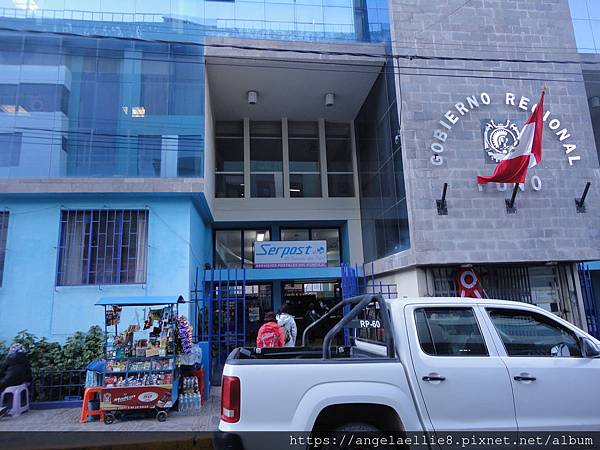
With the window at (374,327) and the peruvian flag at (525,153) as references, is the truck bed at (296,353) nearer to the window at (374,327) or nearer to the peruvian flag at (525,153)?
the window at (374,327)

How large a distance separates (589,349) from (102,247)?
9.81 meters

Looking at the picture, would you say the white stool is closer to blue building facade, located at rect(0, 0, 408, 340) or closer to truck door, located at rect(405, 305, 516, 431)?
blue building facade, located at rect(0, 0, 408, 340)

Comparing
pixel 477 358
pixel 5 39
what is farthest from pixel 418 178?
pixel 5 39

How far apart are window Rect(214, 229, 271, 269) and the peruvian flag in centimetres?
878

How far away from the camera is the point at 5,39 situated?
10375mm

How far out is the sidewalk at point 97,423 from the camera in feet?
20.7

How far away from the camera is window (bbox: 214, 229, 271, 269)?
1497 centimetres

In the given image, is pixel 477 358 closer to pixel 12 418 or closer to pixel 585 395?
pixel 585 395

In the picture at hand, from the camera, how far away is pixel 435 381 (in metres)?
3.57

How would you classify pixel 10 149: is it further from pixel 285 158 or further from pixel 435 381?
pixel 435 381


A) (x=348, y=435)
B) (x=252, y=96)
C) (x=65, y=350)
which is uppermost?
(x=252, y=96)

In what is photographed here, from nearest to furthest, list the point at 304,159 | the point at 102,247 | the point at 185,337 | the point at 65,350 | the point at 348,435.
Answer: the point at 348,435 < the point at 185,337 < the point at 65,350 < the point at 102,247 < the point at 304,159

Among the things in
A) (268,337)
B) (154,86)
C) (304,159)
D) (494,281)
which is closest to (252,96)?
(304,159)

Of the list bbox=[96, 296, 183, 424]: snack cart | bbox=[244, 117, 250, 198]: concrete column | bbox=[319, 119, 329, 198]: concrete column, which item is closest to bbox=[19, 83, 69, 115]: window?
bbox=[96, 296, 183, 424]: snack cart
